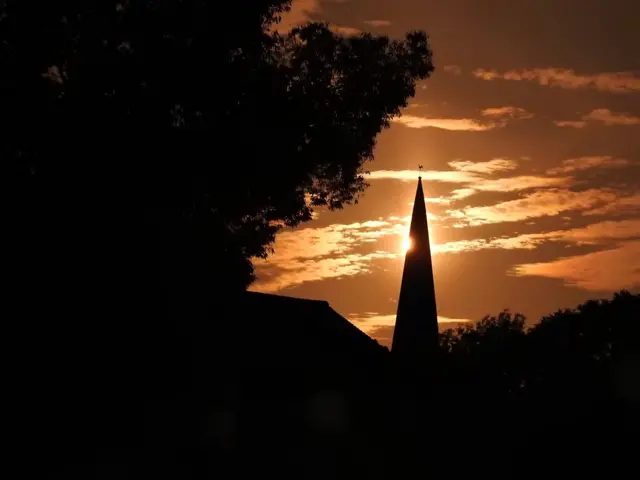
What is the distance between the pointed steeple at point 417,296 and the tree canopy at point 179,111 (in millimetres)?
30961

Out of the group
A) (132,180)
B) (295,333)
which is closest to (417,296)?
(295,333)

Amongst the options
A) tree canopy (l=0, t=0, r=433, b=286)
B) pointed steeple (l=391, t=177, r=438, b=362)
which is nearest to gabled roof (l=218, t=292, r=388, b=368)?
tree canopy (l=0, t=0, r=433, b=286)

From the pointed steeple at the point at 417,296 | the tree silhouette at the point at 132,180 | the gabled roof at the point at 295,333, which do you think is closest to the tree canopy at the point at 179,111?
the tree silhouette at the point at 132,180

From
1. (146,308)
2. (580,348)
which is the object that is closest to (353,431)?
(146,308)

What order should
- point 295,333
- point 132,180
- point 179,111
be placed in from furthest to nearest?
point 295,333, point 179,111, point 132,180

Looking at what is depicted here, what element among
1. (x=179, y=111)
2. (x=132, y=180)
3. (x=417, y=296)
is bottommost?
(x=132, y=180)

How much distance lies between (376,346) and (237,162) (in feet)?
57.9

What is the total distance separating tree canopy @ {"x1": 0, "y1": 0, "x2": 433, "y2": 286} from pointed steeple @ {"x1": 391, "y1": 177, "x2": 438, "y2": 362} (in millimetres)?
30961

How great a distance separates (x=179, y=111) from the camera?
75.0 ft

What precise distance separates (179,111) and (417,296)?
38.7 metres

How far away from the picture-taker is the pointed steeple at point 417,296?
5922 cm

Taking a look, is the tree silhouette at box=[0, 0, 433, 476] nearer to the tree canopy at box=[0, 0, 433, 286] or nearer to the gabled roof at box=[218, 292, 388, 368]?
the tree canopy at box=[0, 0, 433, 286]

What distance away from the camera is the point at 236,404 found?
103 ft

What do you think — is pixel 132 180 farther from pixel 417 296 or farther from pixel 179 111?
pixel 417 296
